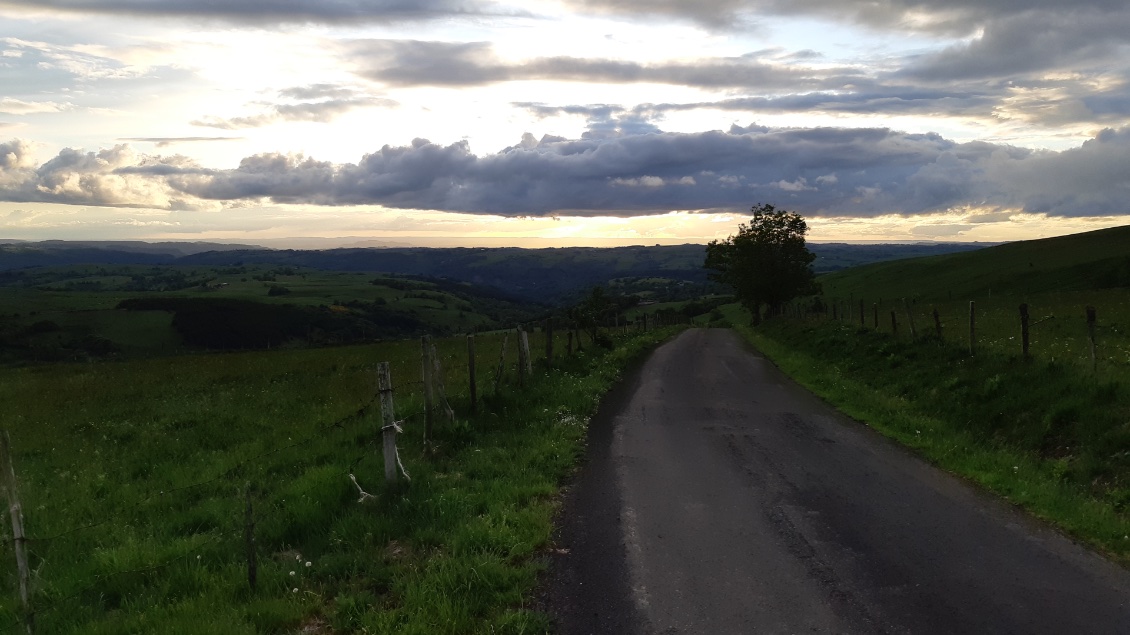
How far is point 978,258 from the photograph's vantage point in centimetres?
9344

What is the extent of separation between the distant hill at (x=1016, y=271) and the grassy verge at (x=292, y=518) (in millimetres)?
59650

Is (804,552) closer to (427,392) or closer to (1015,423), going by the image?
(427,392)

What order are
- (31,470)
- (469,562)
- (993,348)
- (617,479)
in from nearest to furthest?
(469,562) < (617,479) < (31,470) < (993,348)

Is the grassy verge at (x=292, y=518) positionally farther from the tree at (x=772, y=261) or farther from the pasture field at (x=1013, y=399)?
the tree at (x=772, y=261)

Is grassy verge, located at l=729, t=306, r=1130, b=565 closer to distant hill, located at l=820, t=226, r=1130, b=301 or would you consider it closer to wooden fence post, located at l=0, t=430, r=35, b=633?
wooden fence post, located at l=0, t=430, r=35, b=633

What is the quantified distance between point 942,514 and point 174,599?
962cm

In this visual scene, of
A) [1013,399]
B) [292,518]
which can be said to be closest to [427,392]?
[292,518]

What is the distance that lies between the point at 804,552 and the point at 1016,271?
77.7 meters

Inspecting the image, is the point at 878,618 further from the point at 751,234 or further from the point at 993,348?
the point at 751,234

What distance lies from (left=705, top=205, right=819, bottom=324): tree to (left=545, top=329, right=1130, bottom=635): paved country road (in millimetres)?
53846

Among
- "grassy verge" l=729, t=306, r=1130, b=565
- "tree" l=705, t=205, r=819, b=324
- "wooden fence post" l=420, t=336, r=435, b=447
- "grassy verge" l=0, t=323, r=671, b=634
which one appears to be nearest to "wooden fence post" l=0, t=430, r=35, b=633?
"grassy verge" l=0, t=323, r=671, b=634

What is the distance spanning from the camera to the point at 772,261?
6588cm

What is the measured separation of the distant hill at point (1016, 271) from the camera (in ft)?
200

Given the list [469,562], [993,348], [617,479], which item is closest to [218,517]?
[469,562]
